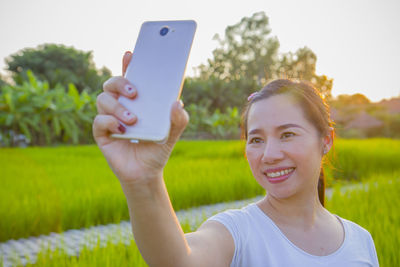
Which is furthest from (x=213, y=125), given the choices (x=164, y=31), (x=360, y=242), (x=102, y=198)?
(x=164, y=31)

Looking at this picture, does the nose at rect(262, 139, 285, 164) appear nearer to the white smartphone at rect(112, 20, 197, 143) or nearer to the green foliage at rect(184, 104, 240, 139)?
the white smartphone at rect(112, 20, 197, 143)

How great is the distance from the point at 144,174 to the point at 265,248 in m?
0.46

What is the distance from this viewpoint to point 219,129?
48.5ft

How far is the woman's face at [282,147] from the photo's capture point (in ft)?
3.30

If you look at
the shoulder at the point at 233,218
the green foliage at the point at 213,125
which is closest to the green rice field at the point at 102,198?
the shoulder at the point at 233,218

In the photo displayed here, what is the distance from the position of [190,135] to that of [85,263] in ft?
44.8

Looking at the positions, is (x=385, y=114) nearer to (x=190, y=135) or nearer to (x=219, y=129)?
(x=219, y=129)

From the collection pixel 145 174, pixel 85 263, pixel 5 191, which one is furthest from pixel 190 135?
pixel 145 174

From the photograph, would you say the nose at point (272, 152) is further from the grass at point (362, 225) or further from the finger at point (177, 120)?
the grass at point (362, 225)

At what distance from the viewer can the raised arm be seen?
2.02 feet

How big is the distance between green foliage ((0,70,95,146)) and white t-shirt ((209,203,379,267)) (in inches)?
370

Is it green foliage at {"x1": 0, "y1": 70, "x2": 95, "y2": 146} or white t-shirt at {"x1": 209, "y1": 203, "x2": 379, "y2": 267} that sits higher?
green foliage at {"x1": 0, "y1": 70, "x2": 95, "y2": 146}

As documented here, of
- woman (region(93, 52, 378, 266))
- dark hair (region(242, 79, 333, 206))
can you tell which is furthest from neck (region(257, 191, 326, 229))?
dark hair (region(242, 79, 333, 206))

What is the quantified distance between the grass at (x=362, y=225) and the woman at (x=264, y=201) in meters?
0.76
